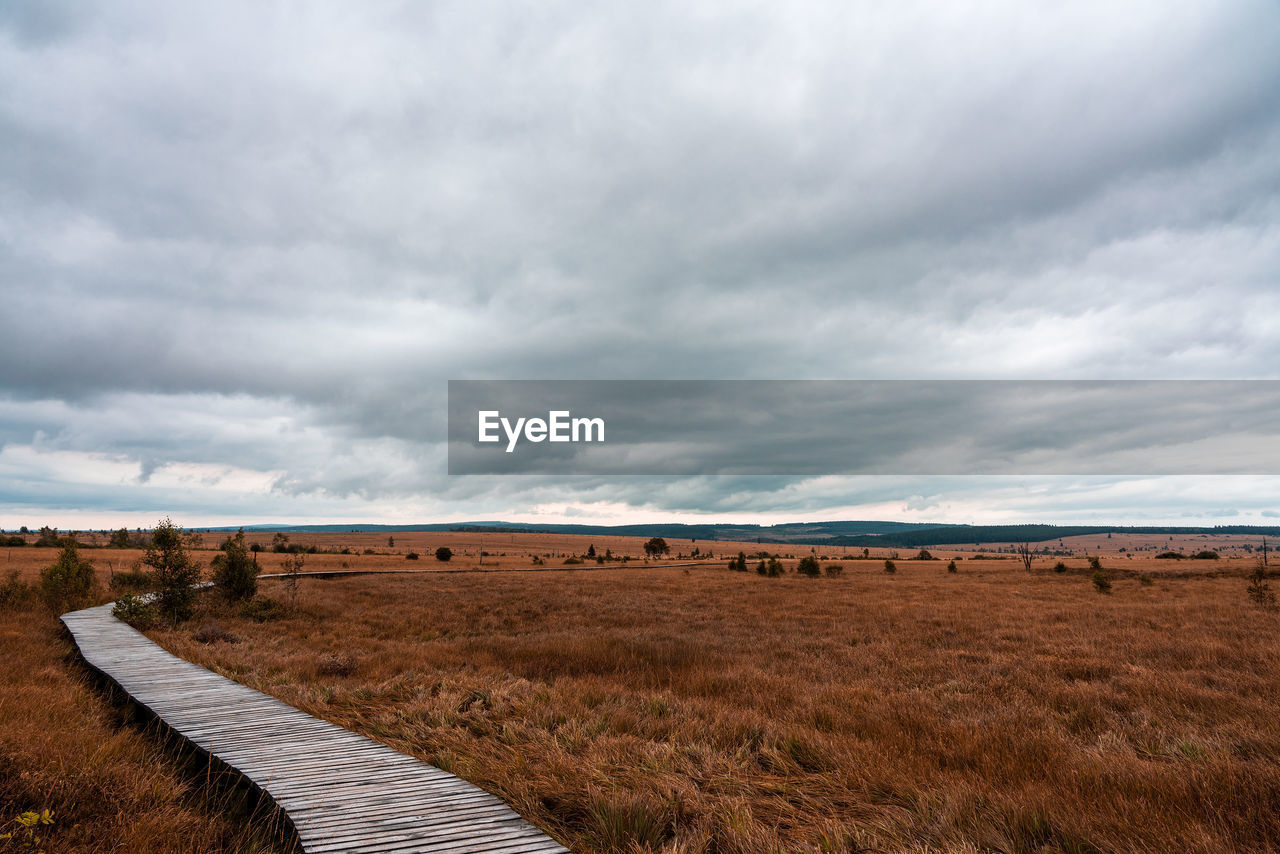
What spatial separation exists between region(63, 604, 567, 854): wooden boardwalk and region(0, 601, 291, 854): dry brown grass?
0.38m

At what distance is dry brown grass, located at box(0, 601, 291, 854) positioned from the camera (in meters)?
5.50

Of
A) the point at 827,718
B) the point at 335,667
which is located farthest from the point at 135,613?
Answer: the point at 827,718

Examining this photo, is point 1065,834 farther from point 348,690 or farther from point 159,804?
point 348,690

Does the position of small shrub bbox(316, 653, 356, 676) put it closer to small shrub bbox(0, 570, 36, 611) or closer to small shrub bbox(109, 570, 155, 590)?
small shrub bbox(0, 570, 36, 611)

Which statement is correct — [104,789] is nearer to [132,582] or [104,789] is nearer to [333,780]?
[333,780]

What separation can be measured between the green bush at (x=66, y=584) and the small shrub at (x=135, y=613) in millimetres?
3943

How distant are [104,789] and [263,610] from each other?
72.4ft

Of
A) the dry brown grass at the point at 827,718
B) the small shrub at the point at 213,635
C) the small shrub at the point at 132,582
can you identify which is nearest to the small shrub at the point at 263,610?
the dry brown grass at the point at 827,718

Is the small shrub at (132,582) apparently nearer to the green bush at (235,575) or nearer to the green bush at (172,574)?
the green bush at (235,575)

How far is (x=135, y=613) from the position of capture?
1944 cm

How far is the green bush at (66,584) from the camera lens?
2293cm

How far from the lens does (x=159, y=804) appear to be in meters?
6.33

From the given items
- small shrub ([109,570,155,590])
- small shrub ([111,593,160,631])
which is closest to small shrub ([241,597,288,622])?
small shrub ([111,593,160,631])

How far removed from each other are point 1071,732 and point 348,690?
13024 mm
